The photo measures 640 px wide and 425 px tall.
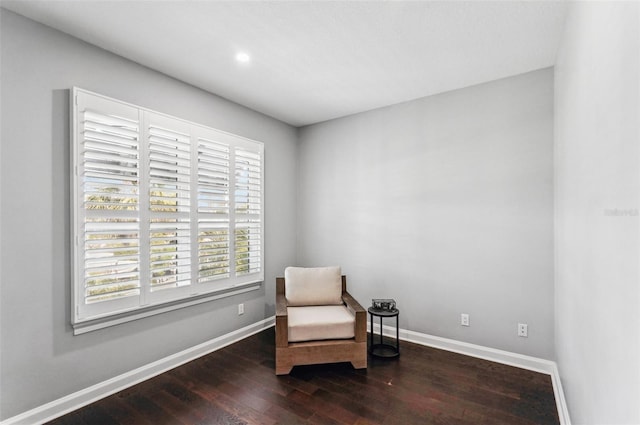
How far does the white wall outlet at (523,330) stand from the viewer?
2.89m

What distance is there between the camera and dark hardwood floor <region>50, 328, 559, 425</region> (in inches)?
86.8

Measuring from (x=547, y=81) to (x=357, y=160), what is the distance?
207 centimetres

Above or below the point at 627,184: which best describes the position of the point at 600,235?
below

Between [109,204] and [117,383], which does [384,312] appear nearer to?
[117,383]

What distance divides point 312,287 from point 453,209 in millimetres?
1738

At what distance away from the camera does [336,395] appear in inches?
97.3

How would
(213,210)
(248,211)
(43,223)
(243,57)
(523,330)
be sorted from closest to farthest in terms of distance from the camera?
(43,223) → (243,57) → (523,330) → (213,210) → (248,211)

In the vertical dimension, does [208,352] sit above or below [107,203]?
below

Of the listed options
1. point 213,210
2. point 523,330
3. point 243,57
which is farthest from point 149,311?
point 523,330

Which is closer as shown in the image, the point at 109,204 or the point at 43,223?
the point at 43,223

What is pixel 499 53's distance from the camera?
2.60m

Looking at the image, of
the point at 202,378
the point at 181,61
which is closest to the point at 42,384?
the point at 202,378

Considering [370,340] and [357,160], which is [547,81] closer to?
[357,160]

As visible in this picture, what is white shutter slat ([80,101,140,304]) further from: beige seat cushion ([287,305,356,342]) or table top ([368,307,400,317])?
table top ([368,307,400,317])
